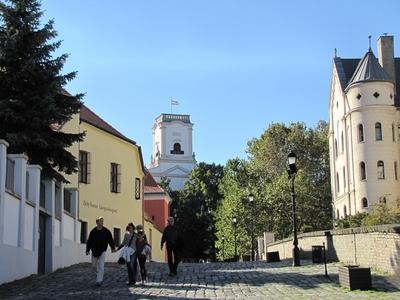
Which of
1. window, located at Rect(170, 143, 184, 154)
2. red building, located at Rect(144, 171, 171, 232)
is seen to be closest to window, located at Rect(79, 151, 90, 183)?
red building, located at Rect(144, 171, 171, 232)

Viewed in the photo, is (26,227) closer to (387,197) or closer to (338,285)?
(338,285)

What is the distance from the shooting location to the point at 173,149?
12062 centimetres

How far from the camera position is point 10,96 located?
2241 cm

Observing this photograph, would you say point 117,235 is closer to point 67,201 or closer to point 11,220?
point 67,201

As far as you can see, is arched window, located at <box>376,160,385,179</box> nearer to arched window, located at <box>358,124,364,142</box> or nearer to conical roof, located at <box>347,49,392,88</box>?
arched window, located at <box>358,124,364,142</box>

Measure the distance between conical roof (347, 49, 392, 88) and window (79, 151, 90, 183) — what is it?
95.7 ft

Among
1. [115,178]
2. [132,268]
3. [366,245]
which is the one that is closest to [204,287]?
[132,268]

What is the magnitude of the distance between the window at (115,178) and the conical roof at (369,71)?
1013 inches

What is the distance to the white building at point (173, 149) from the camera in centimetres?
11788

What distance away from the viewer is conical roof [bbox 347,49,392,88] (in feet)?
192

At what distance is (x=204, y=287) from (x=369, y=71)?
4639cm

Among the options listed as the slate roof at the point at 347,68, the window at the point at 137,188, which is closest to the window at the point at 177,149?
the slate roof at the point at 347,68

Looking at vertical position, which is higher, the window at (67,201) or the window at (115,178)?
the window at (115,178)

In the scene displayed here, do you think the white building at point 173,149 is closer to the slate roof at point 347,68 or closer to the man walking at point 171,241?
the slate roof at point 347,68
